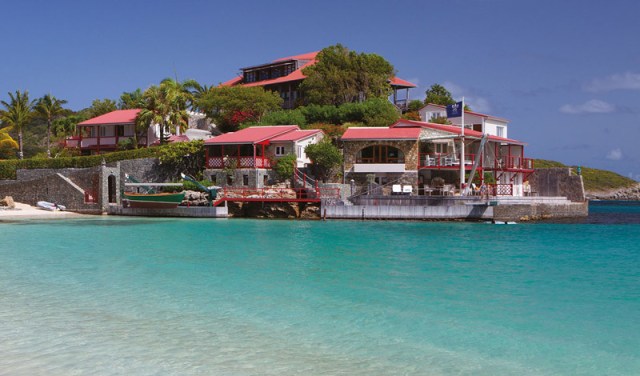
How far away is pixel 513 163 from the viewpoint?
5016cm

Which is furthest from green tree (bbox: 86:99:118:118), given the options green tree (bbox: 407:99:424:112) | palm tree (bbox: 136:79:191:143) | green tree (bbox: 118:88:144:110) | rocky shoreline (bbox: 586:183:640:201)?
rocky shoreline (bbox: 586:183:640:201)

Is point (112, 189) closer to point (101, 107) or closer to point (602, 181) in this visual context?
point (101, 107)

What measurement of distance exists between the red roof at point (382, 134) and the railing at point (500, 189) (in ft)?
22.2

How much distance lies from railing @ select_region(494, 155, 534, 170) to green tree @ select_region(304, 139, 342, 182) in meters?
13.0

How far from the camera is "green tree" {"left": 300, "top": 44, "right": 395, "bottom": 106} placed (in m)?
60.4

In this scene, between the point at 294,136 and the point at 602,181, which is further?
the point at 602,181

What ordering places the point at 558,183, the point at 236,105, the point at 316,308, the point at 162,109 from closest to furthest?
the point at 316,308
the point at 558,183
the point at 162,109
the point at 236,105

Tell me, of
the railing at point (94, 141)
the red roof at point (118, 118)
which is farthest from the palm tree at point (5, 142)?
the red roof at point (118, 118)

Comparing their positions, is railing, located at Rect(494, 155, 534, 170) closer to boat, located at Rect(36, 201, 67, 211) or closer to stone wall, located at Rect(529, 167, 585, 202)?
stone wall, located at Rect(529, 167, 585, 202)

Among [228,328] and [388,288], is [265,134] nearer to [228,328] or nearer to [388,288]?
[388,288]

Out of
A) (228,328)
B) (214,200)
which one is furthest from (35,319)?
(214,200)

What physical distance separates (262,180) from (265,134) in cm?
408

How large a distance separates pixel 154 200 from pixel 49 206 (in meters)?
9.57

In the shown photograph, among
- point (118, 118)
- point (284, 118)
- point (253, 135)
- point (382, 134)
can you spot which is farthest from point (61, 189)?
point (382, 134)
